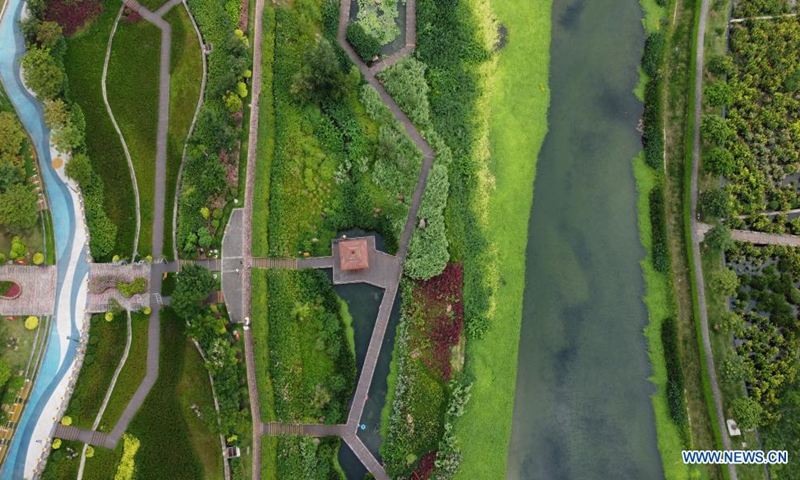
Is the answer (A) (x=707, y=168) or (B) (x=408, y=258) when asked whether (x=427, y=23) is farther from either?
(A) (x=707, y=168)

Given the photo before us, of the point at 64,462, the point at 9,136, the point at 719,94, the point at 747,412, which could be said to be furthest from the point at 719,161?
the point at 9,136

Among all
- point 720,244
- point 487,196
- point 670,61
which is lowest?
point 720,244

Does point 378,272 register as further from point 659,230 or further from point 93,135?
point 93,135

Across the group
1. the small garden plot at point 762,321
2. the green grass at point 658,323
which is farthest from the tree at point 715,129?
the small garden plot at point 762,321

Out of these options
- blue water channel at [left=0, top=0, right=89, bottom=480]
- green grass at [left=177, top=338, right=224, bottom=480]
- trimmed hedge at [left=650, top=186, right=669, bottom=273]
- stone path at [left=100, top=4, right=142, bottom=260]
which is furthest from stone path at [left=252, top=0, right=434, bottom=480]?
trimmed hedge at [left=650, top=186, right=669, bottom=273]

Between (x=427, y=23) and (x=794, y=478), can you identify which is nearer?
(x=794, y=478)

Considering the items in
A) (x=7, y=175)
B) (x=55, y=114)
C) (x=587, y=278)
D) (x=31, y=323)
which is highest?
(x=55, y=114)

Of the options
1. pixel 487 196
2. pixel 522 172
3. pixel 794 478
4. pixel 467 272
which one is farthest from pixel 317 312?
pixel 794 478
